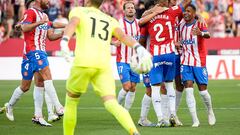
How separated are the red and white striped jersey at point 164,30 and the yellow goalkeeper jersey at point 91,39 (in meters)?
3.61

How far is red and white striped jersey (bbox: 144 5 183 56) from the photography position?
14.7m

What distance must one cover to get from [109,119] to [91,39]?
550 cm

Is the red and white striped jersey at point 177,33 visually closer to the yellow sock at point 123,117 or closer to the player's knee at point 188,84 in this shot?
the player's knee at point 188,84

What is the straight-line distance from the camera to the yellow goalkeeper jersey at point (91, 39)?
11.1 m

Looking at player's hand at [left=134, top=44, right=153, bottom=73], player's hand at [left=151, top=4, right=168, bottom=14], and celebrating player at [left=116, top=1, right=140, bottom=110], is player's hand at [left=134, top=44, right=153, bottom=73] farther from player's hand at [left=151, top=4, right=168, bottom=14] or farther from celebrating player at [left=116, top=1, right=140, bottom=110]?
celebrating player at [left=116, top=1, right=140, bottom=110]

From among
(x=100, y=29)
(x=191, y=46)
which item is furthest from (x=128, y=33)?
(x=100, y=29)

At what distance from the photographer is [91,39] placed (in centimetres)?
1115

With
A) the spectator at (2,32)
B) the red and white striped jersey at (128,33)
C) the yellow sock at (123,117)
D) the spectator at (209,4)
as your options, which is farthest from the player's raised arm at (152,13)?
the spectator at (209,4)

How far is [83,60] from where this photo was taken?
11133 millimetres

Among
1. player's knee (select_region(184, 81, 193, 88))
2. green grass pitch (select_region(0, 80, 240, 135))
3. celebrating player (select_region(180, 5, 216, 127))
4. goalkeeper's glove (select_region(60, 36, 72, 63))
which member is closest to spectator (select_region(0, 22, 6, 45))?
green grass pitch (select_region(0, 80, 240, 135))

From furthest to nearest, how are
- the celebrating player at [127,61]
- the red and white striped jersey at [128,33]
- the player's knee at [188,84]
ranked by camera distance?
the red and white striped jersey at [128,33], the celebrating player at [127,61], the player's knee at [188,84]

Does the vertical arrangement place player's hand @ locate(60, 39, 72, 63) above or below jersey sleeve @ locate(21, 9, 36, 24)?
below

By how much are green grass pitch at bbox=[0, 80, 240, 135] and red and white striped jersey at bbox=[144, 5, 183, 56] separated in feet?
5.10

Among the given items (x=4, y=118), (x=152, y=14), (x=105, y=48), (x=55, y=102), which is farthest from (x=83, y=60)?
(x=4, y=118)
